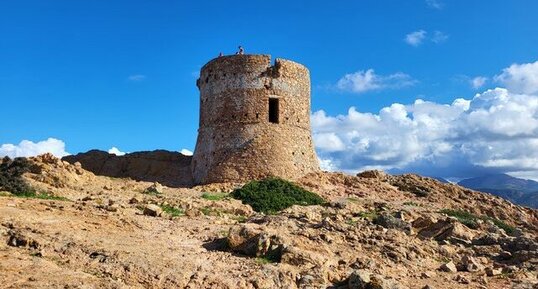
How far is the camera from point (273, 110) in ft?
89.8

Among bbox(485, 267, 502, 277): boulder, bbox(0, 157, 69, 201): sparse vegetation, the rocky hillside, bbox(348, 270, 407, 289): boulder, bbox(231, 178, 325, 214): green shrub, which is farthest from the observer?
the rocky hillside

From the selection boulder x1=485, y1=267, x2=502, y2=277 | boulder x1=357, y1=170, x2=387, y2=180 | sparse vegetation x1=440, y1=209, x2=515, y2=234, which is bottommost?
boulder x1=485, y1=267, x2=502, y2=277

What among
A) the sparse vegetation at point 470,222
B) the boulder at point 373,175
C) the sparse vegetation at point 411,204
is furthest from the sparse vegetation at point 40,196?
the boulder at point 373,175

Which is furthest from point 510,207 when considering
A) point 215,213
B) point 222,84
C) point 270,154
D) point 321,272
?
point 321,272

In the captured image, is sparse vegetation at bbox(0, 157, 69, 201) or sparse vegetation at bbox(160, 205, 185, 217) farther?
sparse vegetation at bbox(0, 157, 69, 201)

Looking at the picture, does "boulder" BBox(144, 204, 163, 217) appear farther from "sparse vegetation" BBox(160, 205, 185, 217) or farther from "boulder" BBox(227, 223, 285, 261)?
"boulder" BBox(227, 223, 285, 261)

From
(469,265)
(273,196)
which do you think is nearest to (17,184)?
(273,196)

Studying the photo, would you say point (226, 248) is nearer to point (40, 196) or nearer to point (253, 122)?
point (40, 196)

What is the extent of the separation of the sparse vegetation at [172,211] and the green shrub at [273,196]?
410 centimetres

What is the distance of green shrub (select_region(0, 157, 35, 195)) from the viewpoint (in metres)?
14.4

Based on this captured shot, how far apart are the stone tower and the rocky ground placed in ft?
28.0

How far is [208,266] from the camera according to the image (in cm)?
979

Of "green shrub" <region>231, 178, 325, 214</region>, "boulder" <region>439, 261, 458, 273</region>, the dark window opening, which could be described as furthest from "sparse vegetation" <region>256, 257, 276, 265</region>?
the dark window opening

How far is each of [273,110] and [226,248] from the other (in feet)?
55.6
